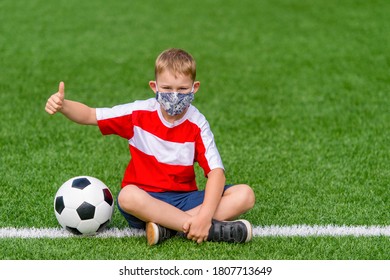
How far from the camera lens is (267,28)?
1335cm

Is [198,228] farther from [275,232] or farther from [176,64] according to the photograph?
[176,64]

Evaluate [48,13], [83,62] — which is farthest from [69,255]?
[48,13]

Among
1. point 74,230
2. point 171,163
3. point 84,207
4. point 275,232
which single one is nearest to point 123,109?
point 171,163

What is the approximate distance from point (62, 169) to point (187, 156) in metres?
1.79

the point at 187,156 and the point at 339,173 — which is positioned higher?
the point at 187,156

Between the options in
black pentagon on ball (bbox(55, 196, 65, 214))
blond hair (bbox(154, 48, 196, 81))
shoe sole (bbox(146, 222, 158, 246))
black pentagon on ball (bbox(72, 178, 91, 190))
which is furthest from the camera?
black pentagon on ball (bbox(72, 178, 91, 190))

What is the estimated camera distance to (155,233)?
4992mm

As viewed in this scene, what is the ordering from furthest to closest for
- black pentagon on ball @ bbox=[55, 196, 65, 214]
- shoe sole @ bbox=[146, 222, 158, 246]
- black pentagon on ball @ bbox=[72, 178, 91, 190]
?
black pentagon on ball @ bbox=[72, 178, 91, 190] < black pentagon on ball @ bbox=[55, 196, 65, 214] < shoe sole @ bbox=[146, 222, 158, 246]

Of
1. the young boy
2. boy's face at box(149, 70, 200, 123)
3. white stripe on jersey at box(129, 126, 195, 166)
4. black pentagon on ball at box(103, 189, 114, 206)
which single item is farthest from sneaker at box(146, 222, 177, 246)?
boy's face at box(149, 70, 200, 123)

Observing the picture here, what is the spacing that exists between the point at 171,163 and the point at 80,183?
0.61m

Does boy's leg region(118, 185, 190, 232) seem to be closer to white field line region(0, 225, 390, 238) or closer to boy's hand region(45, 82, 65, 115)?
white field line region(0, 225, 390, 238)

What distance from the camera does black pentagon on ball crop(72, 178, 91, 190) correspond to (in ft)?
17.5

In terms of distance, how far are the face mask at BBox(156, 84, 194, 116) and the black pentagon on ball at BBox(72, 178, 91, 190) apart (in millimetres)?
724

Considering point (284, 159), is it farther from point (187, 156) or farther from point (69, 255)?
point (69, 255)
